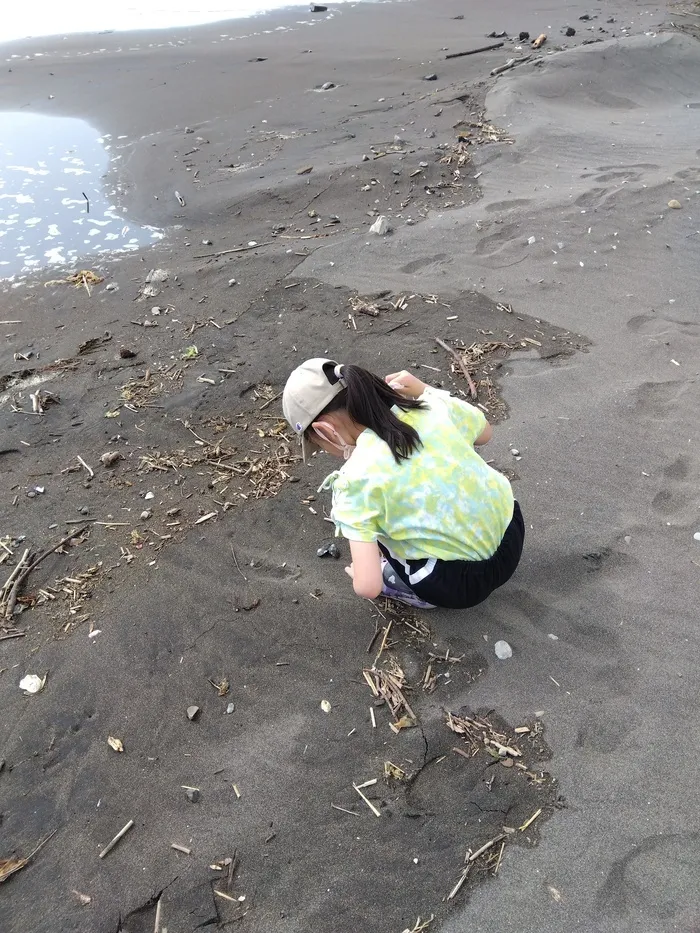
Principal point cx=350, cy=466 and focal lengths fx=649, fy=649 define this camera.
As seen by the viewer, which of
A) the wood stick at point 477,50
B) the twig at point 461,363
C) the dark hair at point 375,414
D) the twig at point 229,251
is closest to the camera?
the dark hair at point 375,414

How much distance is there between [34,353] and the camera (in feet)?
16.2

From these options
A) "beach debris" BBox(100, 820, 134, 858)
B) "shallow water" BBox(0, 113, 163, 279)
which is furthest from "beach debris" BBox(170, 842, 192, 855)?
"shallow water" BBox(0, 113, 163, 279)

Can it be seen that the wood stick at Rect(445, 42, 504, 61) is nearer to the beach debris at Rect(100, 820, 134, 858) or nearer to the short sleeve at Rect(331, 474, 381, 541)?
the short sleeve at Rect(331, 474, 381, 541)

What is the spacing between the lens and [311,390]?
230cm

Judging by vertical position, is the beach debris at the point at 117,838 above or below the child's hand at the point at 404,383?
below

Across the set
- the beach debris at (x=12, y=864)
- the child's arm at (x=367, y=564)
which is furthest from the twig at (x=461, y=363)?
the beach debris at (x=12, y=864)

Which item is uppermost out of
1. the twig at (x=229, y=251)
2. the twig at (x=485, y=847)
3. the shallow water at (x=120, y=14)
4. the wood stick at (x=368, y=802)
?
the shallow water at (x=120, y=14)

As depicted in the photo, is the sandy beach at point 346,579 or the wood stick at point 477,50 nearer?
the sandy beach at point 346,579

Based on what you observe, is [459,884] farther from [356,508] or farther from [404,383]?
[404,383]

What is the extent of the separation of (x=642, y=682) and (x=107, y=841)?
2060 mm

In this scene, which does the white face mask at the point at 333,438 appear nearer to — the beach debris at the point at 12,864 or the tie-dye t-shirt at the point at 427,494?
the tie-dye t-shirt at the point at 427,494

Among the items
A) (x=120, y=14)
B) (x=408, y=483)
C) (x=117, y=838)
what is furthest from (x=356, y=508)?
(x=120, y=14)

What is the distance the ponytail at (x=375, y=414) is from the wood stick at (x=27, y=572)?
6.16 feet

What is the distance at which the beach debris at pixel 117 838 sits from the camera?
7.34ft
